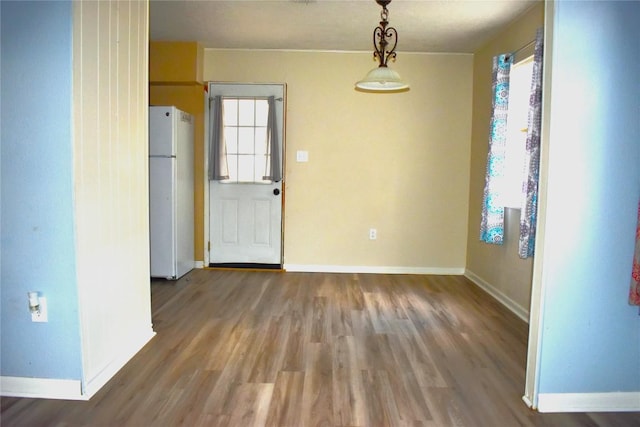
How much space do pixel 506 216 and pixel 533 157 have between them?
932 mm

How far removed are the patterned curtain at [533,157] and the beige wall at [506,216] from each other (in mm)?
351

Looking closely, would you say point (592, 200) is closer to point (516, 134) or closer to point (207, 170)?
point (516, 134)

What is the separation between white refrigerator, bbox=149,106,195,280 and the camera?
14.0 ft

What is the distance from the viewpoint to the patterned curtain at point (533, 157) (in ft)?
9.89

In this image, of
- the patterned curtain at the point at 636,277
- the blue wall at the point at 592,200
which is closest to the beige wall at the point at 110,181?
the blue wall at the point at 592,200

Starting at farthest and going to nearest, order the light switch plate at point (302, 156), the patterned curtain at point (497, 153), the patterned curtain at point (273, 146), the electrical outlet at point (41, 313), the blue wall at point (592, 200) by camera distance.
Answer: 1. the light switch plate at point (302, 156)
2. the patterned curtain at point (273, 146)
3. the patterned curtain at point (497, 153)
4. the electrical outlet at point (41, 313)
5. the blue wall at point (592, 200)

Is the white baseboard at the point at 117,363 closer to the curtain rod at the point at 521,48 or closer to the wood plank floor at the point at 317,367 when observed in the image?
the wood plank floor at the point at 317,367

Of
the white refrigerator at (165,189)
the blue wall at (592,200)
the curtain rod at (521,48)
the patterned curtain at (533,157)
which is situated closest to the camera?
the blue wall at (592,200)

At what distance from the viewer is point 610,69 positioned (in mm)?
1981

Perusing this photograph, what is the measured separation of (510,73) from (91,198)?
10.8 ft

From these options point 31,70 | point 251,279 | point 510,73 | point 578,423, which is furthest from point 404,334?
point 31,70

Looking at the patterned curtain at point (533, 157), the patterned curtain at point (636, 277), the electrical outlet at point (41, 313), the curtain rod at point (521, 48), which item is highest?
the curtain rod at point (521, 48)

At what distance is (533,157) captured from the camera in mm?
3045

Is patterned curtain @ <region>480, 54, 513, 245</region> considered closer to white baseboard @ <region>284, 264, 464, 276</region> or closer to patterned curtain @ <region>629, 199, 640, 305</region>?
white baseboard @ <region>284, 264, 464, 276</region>
